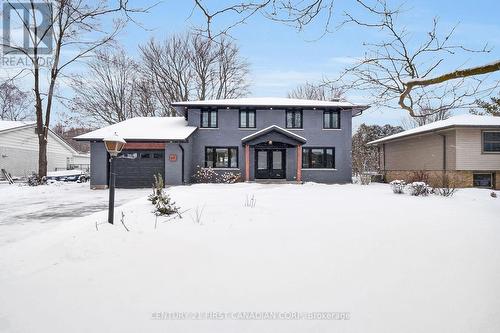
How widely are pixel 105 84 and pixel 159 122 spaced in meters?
13.2

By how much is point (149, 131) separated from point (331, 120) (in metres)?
12.6

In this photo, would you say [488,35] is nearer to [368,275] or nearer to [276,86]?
[368,275]

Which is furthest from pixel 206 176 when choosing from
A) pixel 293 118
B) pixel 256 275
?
pixel 256 275

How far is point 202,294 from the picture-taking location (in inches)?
138

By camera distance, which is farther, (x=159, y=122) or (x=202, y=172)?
(x=159, y=122)

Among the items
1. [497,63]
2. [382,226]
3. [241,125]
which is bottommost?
[382,226]

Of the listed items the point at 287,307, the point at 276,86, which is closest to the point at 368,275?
the point at 287,307

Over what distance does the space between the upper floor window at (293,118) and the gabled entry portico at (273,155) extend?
34.4 inches

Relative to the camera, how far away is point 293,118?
21469mm

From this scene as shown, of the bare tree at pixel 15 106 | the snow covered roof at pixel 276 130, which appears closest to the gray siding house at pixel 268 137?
the snow covered roof at pixel 276 130

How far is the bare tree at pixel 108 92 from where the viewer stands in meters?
30.0

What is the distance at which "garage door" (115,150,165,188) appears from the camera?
1858cm

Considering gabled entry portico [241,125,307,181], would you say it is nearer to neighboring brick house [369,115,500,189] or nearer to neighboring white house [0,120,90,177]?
neighboring brick house [369,115,500,189]

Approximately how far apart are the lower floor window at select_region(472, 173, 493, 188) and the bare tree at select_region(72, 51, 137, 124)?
30.5 m
